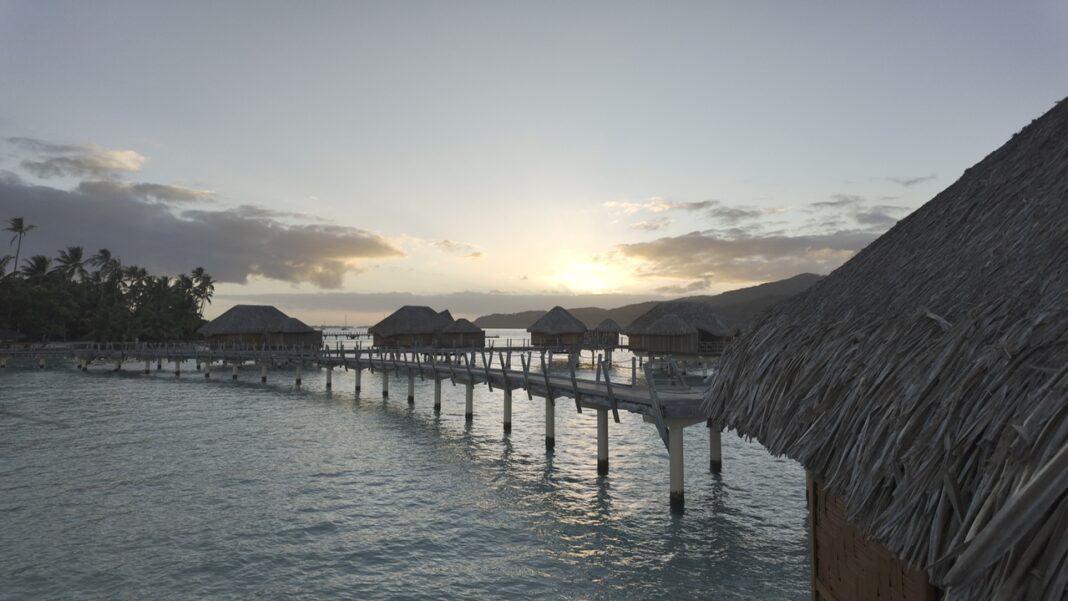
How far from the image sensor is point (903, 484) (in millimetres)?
4098

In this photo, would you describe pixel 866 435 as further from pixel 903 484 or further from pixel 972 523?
pixel 972 523

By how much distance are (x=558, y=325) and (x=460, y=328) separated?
10.6 meters

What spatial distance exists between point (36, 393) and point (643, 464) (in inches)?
1575

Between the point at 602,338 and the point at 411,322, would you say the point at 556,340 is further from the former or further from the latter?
the point at 411,322

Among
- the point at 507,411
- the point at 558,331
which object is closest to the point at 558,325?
the point at 558,331

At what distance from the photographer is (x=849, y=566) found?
621 centimetres

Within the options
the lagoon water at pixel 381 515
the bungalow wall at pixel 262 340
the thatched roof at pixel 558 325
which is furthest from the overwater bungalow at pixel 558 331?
the lagoon water at pixel 381 515

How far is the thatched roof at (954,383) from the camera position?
3.04 metres

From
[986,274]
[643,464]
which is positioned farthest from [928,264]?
[643,464]

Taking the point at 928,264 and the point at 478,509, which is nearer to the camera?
the point at 928,264

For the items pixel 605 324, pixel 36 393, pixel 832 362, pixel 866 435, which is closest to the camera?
pixel 866 435

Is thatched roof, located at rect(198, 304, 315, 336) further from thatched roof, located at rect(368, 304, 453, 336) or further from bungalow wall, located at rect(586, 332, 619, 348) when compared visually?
bungalow wall, located at rect(586, 332, 619, 348)

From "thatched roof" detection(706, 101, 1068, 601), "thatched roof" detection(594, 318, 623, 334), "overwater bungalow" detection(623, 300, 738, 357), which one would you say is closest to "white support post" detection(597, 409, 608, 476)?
"thatched roof" detection(706, 101, 1068, 601)

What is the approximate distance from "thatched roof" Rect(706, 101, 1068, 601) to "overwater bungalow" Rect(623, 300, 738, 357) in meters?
45.7
